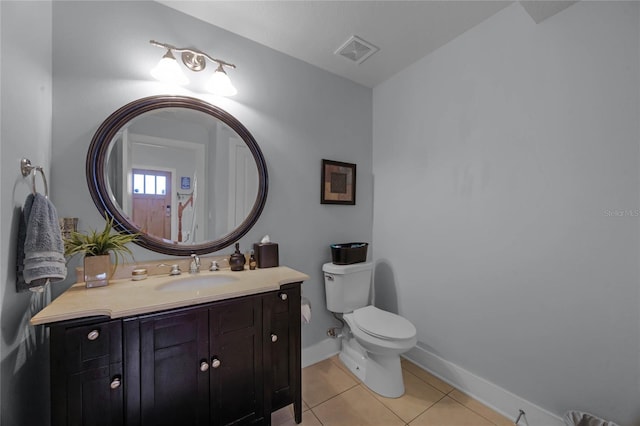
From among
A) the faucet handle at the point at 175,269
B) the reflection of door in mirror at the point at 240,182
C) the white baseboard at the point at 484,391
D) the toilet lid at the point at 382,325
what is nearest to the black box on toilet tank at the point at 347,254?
the toilet lid at the point at 382,325

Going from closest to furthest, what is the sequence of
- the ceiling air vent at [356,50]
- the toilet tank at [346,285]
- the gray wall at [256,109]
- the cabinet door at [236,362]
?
the cabinet door at [236,362] < the gray wall at [256,109] < the ceiling air vent at [356,50] < the toilet tank at [346,285]

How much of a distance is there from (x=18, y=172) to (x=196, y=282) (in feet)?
2.87

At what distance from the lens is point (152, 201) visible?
1.46m

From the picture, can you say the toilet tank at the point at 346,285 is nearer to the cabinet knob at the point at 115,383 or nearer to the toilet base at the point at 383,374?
the toilet base at the point at 383,374

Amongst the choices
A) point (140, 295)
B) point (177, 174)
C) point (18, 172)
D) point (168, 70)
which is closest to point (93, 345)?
point (140, 295)

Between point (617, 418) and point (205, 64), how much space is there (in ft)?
9.64

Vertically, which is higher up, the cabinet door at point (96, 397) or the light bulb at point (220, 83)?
the light bulb at point (220, 83)

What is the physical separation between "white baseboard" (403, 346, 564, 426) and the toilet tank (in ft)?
2.09

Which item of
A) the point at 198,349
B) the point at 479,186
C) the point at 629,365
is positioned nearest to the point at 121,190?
the point at 198,349

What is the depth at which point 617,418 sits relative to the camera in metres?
1.16

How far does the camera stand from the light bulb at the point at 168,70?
1407mm

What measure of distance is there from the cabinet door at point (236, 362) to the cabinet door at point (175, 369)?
0.04m

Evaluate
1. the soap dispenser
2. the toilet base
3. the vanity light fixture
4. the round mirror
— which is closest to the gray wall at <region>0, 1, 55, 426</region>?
the round mirror

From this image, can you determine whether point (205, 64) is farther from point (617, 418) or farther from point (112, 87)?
point (617, 418)
